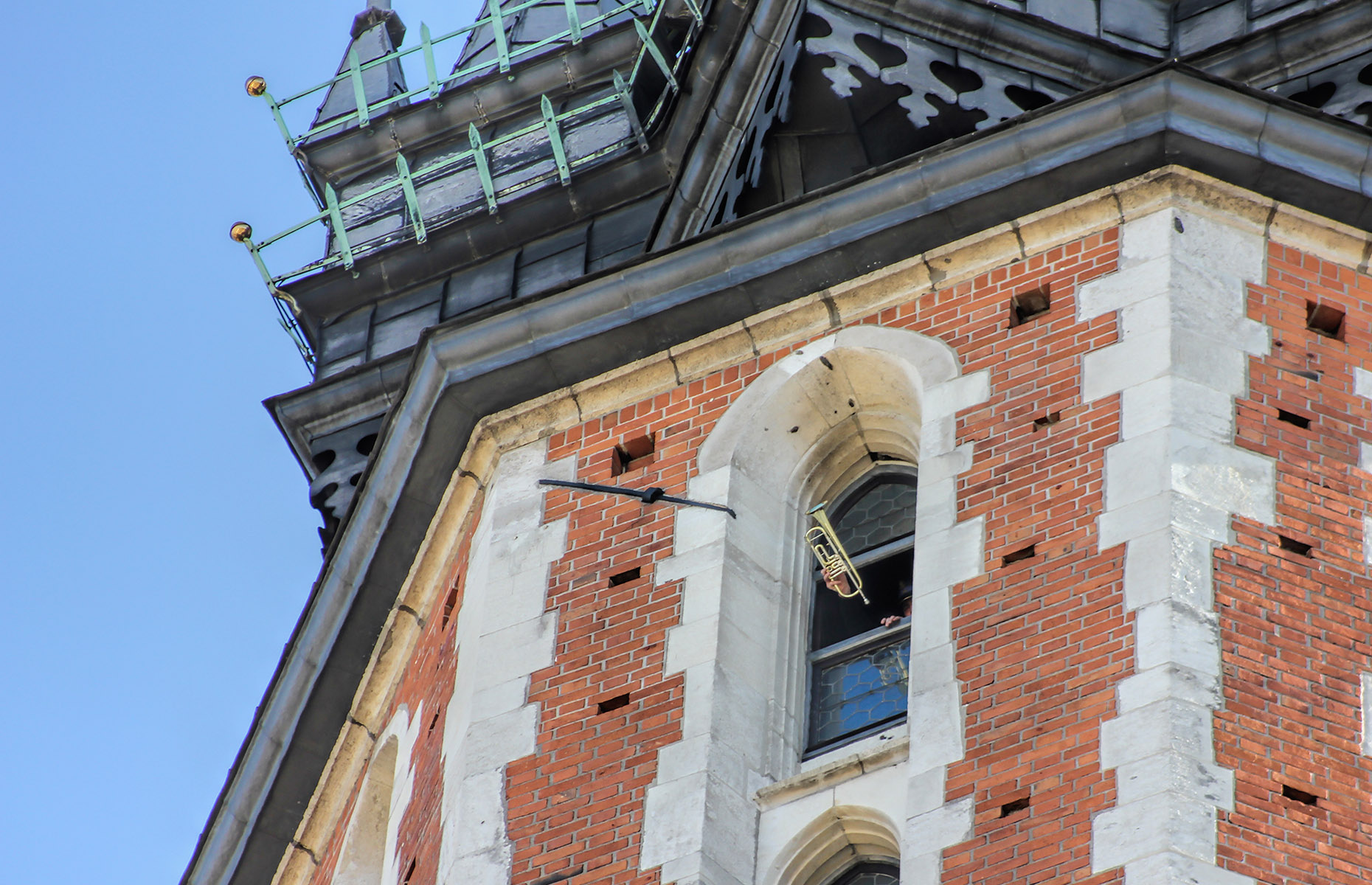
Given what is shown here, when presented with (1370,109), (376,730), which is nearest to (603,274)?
(376,730)

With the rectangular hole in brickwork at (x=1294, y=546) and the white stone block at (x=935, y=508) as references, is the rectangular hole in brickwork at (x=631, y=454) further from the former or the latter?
the rectangular hole in brickwork at (x=1294, y=546)

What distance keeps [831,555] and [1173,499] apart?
7.97 feet

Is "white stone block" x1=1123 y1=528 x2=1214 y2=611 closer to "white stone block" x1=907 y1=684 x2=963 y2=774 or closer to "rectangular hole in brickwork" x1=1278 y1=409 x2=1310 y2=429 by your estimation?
"white stone block" x1=907 y1=684 x2=963 y2=774

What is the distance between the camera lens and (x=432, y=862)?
17031mm

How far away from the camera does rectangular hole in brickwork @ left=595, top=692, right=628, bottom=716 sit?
16734 millimetres

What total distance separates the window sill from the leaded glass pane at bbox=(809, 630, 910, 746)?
0.38 metres

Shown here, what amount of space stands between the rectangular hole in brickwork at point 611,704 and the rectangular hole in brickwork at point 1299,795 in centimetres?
353

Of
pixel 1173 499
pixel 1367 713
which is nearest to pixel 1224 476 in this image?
pixel 1173 499

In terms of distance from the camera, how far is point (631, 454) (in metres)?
18.3

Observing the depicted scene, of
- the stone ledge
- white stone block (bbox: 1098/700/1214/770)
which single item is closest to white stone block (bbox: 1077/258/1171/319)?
the stone ledge

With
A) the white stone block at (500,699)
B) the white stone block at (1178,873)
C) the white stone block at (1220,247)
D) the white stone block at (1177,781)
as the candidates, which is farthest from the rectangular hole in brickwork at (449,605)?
the white stone block at (1178,873)

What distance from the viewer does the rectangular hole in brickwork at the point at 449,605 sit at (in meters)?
18.9

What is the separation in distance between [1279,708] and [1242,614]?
1.82ft

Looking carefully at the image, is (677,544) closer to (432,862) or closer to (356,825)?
(432,862)
